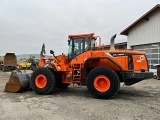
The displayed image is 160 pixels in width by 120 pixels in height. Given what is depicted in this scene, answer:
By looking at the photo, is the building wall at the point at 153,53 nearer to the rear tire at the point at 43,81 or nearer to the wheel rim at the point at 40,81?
the rear tire at the point at 43,81

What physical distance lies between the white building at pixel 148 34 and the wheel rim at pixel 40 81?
37.6ft

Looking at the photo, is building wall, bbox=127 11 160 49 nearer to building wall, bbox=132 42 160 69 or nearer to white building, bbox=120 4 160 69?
white building, bbox=120 4 160 69

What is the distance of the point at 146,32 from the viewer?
1989 cm

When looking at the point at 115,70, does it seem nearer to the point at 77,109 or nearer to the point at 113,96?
the point at 113,96

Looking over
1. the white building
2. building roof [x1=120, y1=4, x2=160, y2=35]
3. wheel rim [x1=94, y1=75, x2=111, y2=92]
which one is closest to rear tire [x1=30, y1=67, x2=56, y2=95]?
wheel rim [x1=94, y1=75, x2=111, y2=92]

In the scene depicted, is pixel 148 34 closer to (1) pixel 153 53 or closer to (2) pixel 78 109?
(1) pixel 153 53

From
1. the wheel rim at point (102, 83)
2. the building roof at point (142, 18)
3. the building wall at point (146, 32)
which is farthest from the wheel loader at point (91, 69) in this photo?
the building roof at point (142, 18)

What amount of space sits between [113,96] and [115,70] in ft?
3.85

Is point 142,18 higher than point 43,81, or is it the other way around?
point 142,18

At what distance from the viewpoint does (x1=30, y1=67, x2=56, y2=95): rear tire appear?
9906 mm

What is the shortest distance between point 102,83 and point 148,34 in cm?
1194

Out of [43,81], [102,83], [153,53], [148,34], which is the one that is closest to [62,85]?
[43,81]

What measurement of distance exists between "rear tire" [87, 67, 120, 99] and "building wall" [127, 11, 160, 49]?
1104cm

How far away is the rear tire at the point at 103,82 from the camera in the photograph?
28.8 ft
